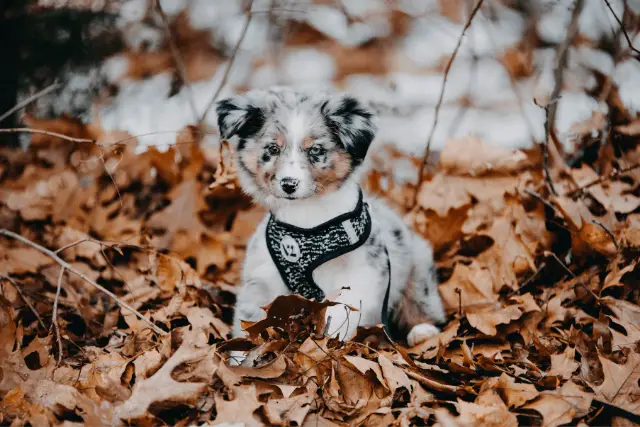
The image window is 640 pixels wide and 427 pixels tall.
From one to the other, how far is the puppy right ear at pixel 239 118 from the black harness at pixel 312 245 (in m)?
0.58

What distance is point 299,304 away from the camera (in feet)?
9.21

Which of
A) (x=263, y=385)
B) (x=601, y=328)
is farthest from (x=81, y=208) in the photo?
(x=601, y=328)

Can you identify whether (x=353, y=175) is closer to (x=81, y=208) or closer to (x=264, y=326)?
(x=264, y=326)

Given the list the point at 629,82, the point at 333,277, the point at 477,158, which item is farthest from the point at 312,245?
the point at 629,82

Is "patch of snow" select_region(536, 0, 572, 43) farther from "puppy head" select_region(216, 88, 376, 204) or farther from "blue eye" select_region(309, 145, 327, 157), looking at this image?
"blue eye" select_region(309, 145, 327, 157)

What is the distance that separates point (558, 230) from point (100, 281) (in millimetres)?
3197

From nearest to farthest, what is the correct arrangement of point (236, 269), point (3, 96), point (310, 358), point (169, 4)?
point (310, 358) → point (236, 269) → point (3, 96) → point (169, 4)

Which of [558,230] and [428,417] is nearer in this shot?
Result: [428,417]

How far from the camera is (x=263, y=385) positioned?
8.20 ft

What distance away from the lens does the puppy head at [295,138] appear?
10.1 feet

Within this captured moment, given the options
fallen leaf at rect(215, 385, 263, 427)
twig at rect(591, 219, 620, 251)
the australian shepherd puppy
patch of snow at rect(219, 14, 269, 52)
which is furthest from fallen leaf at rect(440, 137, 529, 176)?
patch of snow at rect(219, 14, 269, 52)

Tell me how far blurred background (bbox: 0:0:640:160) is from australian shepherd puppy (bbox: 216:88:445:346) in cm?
190

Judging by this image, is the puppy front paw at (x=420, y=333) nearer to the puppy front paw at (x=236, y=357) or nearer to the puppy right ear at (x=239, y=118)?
the puppy front paw at (x=236, y=357)

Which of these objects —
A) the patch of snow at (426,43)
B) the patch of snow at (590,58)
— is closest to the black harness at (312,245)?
the patch of snow at (590,58)
